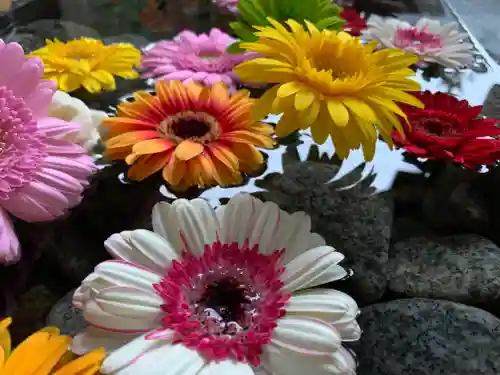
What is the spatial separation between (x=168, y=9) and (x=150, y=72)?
20 cm

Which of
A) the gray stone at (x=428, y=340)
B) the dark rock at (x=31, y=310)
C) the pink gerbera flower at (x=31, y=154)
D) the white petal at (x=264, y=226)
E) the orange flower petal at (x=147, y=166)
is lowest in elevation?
the gray stone at (x=428, y=340)

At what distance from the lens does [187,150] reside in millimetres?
407

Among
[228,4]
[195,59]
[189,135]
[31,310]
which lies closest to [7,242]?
[31,310]

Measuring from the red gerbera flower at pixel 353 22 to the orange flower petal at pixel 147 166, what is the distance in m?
0.29

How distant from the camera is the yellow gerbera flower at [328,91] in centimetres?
38

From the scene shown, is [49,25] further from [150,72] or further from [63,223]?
[63,223]

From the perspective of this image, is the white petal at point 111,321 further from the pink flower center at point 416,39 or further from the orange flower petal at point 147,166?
the pink flower center at point 416,39

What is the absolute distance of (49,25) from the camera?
26.5 inches

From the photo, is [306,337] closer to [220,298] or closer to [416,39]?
[220,298]

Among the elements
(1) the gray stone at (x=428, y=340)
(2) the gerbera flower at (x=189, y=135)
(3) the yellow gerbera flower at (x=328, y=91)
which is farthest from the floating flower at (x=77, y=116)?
(1) the gray stone at (x=428, y=340)

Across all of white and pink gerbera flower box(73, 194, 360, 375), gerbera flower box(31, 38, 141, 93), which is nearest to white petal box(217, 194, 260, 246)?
white and pink gerbera flower box(73, 194, 360, 375)

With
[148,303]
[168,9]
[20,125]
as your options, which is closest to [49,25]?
[168,9]

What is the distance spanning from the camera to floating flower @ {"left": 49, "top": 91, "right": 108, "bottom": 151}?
429 millimetres

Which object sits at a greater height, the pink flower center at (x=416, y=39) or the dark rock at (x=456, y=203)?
the pink flower center at (x=416, y=39)
